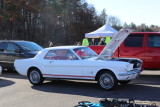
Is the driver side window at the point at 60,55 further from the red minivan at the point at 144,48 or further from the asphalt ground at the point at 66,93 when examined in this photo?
the red minivan at the point at 144,48

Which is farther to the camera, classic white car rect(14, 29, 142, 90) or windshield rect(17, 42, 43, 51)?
windshield rect(17, 42, 43, 51)

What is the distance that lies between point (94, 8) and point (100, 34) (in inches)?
1952

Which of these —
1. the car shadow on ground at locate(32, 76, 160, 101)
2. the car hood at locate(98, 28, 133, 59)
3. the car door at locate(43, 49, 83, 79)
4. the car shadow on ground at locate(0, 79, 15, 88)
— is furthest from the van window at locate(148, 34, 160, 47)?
the car shadow on ground at locate(0, 79, 15, 88)

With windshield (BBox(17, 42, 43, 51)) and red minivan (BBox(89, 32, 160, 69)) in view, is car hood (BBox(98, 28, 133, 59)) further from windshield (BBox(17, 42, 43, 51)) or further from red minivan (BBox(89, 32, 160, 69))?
windshield (BBox(17, 42, 43, 51))


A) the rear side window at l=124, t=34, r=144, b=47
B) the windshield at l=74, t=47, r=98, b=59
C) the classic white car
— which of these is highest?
the rear side window at l=124, t=34, r=144, b=47

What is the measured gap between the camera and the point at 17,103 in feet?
23.3

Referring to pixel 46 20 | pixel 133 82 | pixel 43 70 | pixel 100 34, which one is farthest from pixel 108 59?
pixel 46 20

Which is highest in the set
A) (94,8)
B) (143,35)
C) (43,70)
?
(94,8)

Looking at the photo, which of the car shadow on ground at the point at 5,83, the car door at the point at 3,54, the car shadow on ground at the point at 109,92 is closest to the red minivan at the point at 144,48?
the car shadow on ground at the point at 109,92

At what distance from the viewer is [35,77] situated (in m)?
9.70

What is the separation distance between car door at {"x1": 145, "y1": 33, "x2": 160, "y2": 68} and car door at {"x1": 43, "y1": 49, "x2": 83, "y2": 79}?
3458mm

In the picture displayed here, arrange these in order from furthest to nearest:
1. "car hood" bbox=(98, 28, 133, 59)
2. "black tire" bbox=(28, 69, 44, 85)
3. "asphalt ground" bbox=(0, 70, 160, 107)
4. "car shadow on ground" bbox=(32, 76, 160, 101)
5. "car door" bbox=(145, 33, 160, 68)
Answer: "car door" bbox=(145, 33, 160, 68) < "black tire" bbox=(28, 69, 44, 85) < "car hood" bbox=(98, 28, 133, 59) < "car shadow on ground" bbox=(32, 76, 160, 101) < "asphalt ground" bbox=(0, 70, 160, 107)

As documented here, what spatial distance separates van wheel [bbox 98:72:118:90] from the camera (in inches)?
321

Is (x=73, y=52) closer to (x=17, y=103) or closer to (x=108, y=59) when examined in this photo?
(x=108, y=59)
